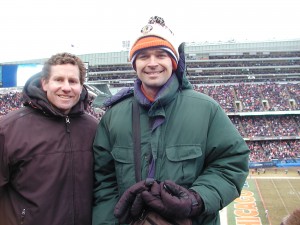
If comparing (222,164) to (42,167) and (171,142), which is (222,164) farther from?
(42,167)

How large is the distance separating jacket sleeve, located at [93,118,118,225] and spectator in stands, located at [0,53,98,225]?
4.6 inches

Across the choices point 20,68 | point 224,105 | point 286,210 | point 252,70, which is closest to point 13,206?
point 286,210

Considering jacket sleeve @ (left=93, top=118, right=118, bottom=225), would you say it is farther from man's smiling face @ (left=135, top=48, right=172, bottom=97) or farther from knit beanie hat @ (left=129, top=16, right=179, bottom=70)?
knit beanie hat @ (left=129, top=16, right=179, bottom=70)

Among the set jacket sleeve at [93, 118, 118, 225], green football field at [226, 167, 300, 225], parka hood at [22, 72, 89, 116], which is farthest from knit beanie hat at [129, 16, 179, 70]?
green football field at [226, 167, 300, 225]

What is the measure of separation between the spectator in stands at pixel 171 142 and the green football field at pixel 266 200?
14.3m

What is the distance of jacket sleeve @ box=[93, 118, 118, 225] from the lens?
110 inches

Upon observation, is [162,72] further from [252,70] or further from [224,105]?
[252,70]

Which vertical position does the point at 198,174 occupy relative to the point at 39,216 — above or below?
above

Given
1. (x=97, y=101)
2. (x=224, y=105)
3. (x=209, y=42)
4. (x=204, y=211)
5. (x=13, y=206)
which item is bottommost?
(x=224, y=105)

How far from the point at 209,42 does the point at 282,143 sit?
21317mm

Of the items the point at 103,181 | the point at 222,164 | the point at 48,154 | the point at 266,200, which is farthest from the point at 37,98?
the point at 266,200

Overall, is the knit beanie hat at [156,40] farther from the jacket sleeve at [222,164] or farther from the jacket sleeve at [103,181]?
the jacket sleeve at [103,181]

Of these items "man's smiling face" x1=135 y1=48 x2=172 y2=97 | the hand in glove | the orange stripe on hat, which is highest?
the orange stripe on hat

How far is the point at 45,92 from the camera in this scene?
302cm
